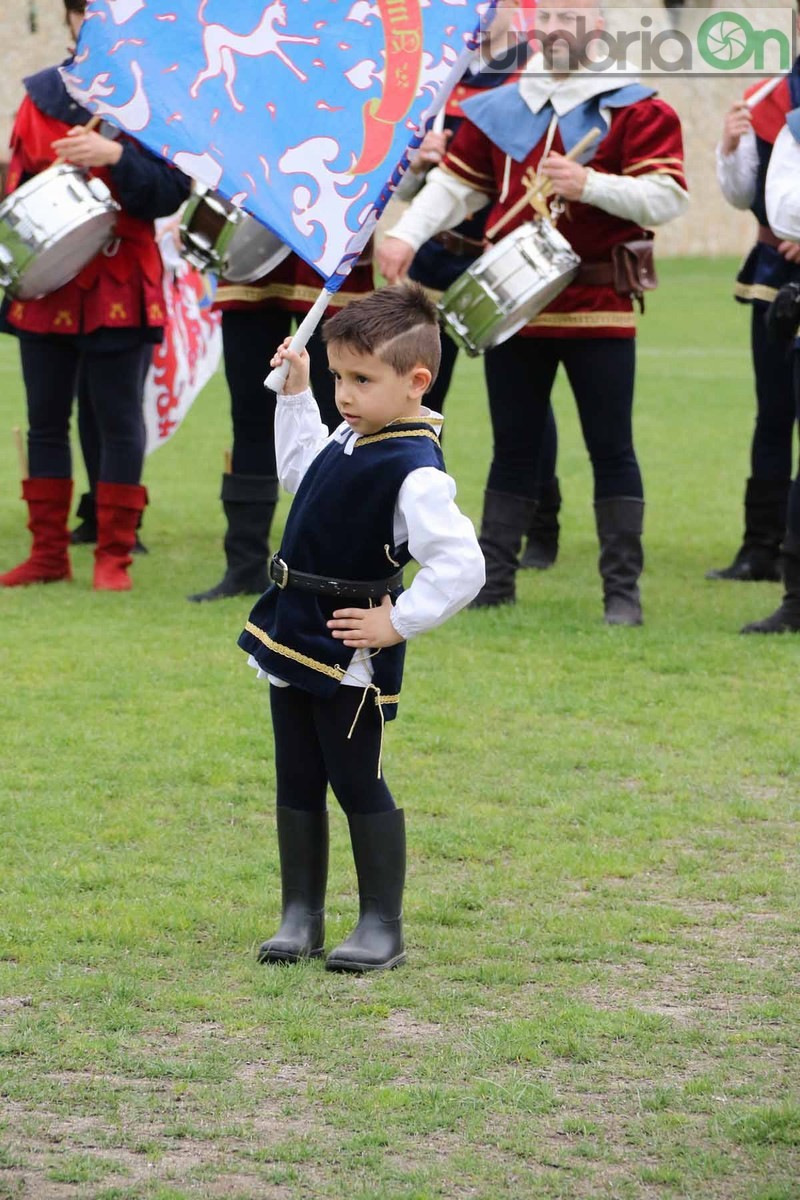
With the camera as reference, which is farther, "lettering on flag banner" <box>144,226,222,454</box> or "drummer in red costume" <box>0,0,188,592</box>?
"lettering on flag banner" <box>144,226,222,454</box>

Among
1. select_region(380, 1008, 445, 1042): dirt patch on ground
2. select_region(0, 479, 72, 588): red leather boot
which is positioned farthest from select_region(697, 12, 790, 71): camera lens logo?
select_region(380, 1008, 445, 1042): dirt patch on ground

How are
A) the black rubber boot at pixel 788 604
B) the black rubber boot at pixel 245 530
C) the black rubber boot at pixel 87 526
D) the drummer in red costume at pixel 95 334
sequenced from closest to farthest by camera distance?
the black rubber boot at pixel 788 604 → the drummer in red costume at pixel 95 334 → the black rubber boot at pixel 245 530 → the black rubber boot at pixel 87 526

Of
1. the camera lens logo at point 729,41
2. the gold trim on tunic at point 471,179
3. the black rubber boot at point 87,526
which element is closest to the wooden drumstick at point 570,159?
the gold trim on tunic at point 471,179

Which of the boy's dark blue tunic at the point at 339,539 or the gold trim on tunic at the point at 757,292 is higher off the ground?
the gold trim on tunic at the point at 757,292

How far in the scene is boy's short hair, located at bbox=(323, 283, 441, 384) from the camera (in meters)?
3.63

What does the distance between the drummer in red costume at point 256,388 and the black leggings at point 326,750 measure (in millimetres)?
3360

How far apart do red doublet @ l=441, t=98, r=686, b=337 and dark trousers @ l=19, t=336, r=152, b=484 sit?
5.06 feet

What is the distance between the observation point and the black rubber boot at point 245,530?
7301 mm

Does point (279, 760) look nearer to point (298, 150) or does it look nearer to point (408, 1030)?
point (408, 1030)

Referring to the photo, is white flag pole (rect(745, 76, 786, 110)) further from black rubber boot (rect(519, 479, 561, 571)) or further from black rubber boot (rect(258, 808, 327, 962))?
black rubber boot (rect(258, 808, 327, 962))

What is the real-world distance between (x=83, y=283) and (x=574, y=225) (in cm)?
177

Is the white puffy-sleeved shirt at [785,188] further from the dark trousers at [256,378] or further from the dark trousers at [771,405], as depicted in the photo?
the dark trousers at [256,378]

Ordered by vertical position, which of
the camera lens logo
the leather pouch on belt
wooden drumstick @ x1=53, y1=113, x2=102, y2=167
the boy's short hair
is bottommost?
the leather pouch on belt

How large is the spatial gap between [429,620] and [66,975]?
0.98 metres
